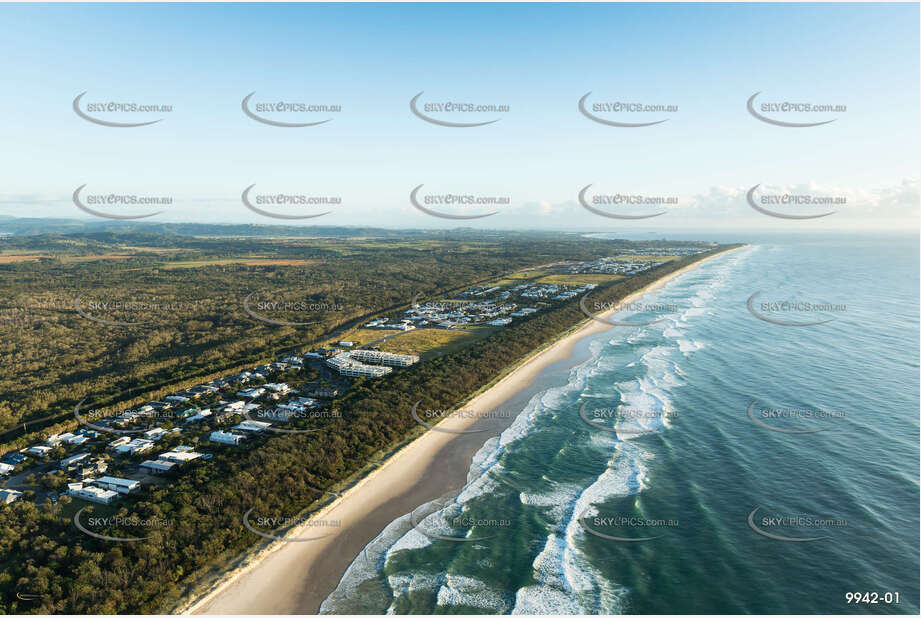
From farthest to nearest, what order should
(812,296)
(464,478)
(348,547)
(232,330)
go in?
(812,296)
(232,330)
(464,478)
(348,547)

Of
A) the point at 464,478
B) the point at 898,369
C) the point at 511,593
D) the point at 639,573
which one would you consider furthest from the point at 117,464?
the point at 898,369

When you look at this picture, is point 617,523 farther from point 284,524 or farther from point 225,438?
point 225,438

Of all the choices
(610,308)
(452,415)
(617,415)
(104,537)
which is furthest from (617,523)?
(610,308)

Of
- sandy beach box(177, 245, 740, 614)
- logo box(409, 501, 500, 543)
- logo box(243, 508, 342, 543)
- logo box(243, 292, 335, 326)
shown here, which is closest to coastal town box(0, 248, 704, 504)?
logo box(243, 508, 342, 543)

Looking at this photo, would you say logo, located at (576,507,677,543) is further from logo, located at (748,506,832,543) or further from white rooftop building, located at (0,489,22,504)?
white rooftop building, located at (0,489,22,504)

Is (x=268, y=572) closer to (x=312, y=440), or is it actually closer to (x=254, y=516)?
(x=254, y=516)

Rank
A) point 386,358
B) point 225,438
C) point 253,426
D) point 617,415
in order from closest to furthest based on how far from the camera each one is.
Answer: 1. point 225,438
2. point 253,426
3. point 617,415
4. point 386,358

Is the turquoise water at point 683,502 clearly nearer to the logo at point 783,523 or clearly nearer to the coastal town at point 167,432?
the logo at point 783,523
